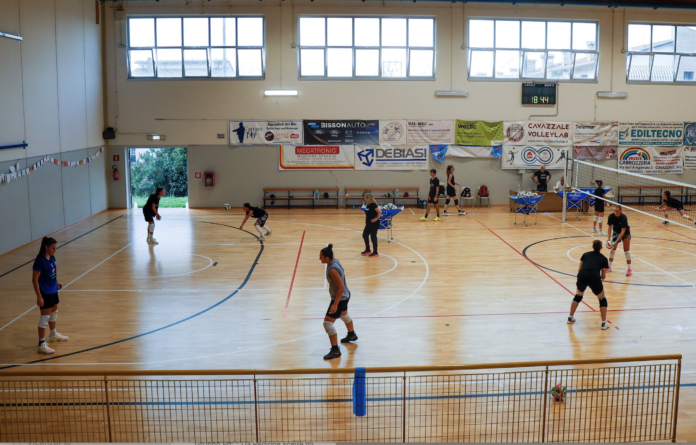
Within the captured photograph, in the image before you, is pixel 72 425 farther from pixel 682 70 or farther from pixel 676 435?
pixel 682 70

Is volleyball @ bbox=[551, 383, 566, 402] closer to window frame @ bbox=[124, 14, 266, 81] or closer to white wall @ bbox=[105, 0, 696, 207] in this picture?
white wall @ bbox=[105, 0, 696, 207]

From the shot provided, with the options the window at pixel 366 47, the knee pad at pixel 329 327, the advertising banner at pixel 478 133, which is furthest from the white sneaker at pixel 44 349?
the advertising banner at pixel 478 133

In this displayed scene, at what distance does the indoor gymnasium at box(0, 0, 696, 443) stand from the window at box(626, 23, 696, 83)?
0.11 m

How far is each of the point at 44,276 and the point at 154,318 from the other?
91.6 inches

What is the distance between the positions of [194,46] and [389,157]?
31.1 feet

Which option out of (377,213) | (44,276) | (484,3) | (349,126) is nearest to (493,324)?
(377,213)

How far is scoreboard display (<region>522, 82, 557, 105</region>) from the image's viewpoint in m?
25.7

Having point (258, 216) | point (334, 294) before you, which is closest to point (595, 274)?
point (334, 294)

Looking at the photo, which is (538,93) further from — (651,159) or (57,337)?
(57,337)

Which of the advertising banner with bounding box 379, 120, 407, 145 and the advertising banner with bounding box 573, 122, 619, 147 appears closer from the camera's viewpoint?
the advertising banner with bounding box 379, 120, 407, 145

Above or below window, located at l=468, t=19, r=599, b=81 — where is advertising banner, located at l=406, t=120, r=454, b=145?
below

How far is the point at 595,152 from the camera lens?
26.5 metres

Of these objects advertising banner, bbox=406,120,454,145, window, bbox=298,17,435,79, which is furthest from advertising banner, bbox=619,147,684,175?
window, bbox=298,17,435,79

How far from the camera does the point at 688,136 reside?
2666 cm
